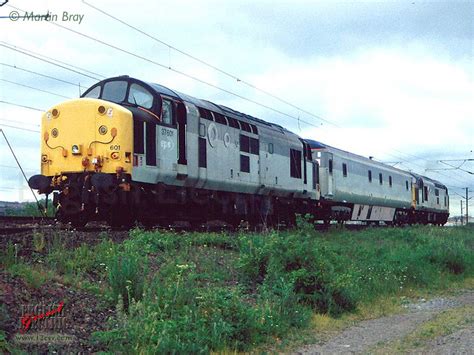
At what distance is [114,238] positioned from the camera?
12070 mm

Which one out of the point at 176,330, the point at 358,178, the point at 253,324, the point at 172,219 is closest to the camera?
the point at 176,330

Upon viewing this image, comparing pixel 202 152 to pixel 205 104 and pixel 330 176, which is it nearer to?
pixel 205 104

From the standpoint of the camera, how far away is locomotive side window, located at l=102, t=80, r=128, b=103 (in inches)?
593

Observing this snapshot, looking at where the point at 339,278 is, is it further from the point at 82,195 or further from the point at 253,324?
the point at 82,195

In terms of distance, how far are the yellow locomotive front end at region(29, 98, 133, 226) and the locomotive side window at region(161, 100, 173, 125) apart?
4.23 feet

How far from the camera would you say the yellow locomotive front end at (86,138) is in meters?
13.7

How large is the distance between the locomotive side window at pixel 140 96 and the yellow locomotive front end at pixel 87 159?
0.94m

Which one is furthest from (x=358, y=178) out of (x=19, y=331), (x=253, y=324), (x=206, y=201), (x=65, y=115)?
(x=19, y=331)

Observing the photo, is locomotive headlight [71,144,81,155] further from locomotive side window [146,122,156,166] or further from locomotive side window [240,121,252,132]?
locomotive side window [240,121,252,132]

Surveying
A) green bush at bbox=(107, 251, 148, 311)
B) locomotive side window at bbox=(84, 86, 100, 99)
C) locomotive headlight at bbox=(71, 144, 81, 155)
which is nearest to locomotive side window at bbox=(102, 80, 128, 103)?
locomotive side window at bbox=(84, 86, 100, 99)

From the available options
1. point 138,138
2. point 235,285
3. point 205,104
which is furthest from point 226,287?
point 205,104

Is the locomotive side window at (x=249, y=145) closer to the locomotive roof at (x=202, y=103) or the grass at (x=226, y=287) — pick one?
the locomotive roof at (x=202, y=103)

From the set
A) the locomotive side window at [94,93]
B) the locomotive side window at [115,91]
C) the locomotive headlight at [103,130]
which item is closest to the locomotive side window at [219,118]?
the locomotive side window at [115,91]

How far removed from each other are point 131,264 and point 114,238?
150 inches
